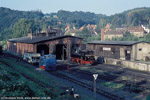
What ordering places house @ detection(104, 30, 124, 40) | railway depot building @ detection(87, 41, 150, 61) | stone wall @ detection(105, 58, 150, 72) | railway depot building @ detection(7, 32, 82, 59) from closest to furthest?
1. stone wall @ detection(105, 58, 150, 72)
2. railway depot building @ detection(87, 41, 150, 61)
3. railway depot building @ detection(7, 32, 82, 59)
4. house @ detection(104, 30, 124, 40)

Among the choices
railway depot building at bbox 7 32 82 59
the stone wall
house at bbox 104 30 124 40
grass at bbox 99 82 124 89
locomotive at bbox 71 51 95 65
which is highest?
house at bbox 104 30 124 40

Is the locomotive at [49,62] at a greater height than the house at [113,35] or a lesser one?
lesser

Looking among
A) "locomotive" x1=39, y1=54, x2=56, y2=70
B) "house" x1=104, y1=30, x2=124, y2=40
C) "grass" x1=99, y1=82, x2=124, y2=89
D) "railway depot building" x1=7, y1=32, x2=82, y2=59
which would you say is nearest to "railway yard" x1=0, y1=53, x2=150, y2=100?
"grass" x1=99, y1=82, x2=124, y2=89

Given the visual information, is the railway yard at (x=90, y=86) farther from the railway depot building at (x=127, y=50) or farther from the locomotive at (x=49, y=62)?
the railway depot building at (x=127, y=50)

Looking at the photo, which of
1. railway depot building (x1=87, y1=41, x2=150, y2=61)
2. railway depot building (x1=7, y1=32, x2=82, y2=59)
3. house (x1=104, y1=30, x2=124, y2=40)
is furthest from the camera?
house (x1=104, y1=30, x2=124, y2=40)

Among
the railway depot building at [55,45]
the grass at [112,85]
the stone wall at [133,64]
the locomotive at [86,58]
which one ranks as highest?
the railway depot building at [55,45]

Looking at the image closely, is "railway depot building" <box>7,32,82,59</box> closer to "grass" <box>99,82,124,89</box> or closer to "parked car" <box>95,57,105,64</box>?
"parked car" <box>95,57,105,64</box>

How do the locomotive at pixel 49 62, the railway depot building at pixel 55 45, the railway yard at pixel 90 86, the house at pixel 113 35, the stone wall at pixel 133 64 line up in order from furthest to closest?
the house at pixel 113 35, the railway depot building at pixel 55 45, the locomotive at pixel 49 62, the stone wall at pixel 133 64, the railway yard at pixel 90 86

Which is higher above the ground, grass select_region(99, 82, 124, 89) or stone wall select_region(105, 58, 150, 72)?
stone wall select_region(105, 58, 150, 72)

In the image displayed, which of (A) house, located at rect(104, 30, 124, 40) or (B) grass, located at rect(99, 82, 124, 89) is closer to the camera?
(B) grass, located at rect(99, 82, 124, 89)

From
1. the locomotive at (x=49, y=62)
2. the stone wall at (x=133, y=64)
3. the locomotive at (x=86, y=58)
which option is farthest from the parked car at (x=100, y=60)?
the locomotive at (x=49, y=62)

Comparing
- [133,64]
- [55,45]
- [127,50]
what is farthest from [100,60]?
[55,45]

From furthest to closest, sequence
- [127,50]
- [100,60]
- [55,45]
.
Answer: [55,45] → [100,60] → [127,50]

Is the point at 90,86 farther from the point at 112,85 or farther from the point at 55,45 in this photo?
the point at 55,45
